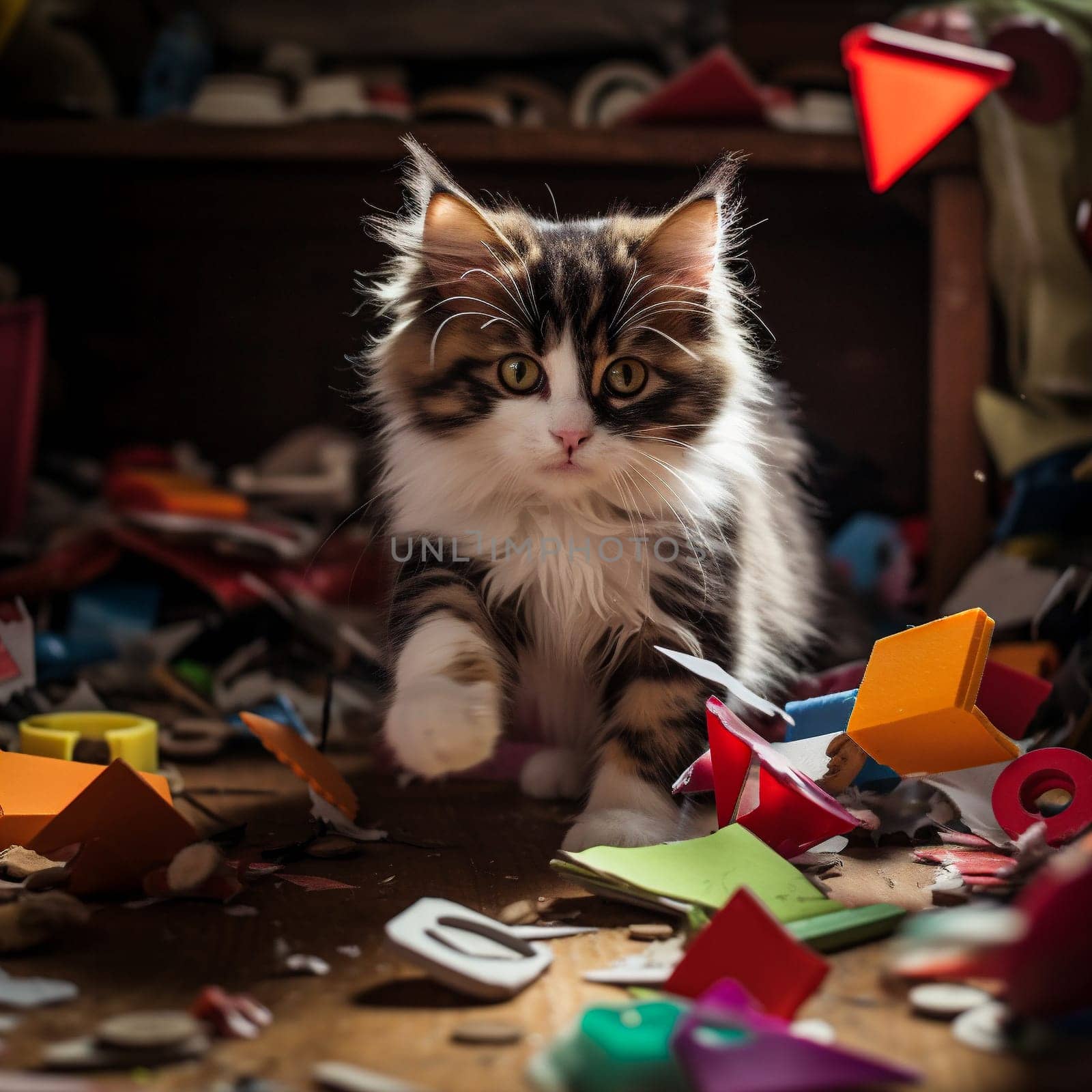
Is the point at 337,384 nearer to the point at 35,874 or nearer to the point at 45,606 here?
the point at 45,606

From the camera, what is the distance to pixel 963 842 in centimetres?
116

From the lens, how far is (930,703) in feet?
3.43

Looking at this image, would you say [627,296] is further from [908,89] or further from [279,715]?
[279,715]

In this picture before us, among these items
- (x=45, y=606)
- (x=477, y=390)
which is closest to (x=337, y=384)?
(x=45, y=606)

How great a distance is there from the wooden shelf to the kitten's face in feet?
2.37

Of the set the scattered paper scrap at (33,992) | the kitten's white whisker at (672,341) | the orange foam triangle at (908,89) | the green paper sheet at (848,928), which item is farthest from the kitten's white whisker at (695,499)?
the scattered paper scrap at (33,992)

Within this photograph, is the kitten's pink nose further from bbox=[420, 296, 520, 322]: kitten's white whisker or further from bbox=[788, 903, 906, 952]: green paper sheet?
bbox=[788, 903, 906, 952]: green paper sheet

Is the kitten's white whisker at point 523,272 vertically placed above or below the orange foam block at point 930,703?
above

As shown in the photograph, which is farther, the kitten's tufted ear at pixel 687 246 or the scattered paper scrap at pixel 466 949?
the kitten's tufted ear at pixel 687 246

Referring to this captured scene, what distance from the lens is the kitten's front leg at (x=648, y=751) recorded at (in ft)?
3.81

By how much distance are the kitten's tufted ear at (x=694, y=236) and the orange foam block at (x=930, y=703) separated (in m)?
0.49

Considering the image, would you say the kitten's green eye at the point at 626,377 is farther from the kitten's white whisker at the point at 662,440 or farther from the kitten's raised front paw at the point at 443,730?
the kitten's raised front paw at the point at 443,730

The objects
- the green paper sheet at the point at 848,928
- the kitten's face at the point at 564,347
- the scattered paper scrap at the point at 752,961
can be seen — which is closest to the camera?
the scattered paper scrap at the point at 752,961

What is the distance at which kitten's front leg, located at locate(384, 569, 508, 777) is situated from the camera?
1.05m
